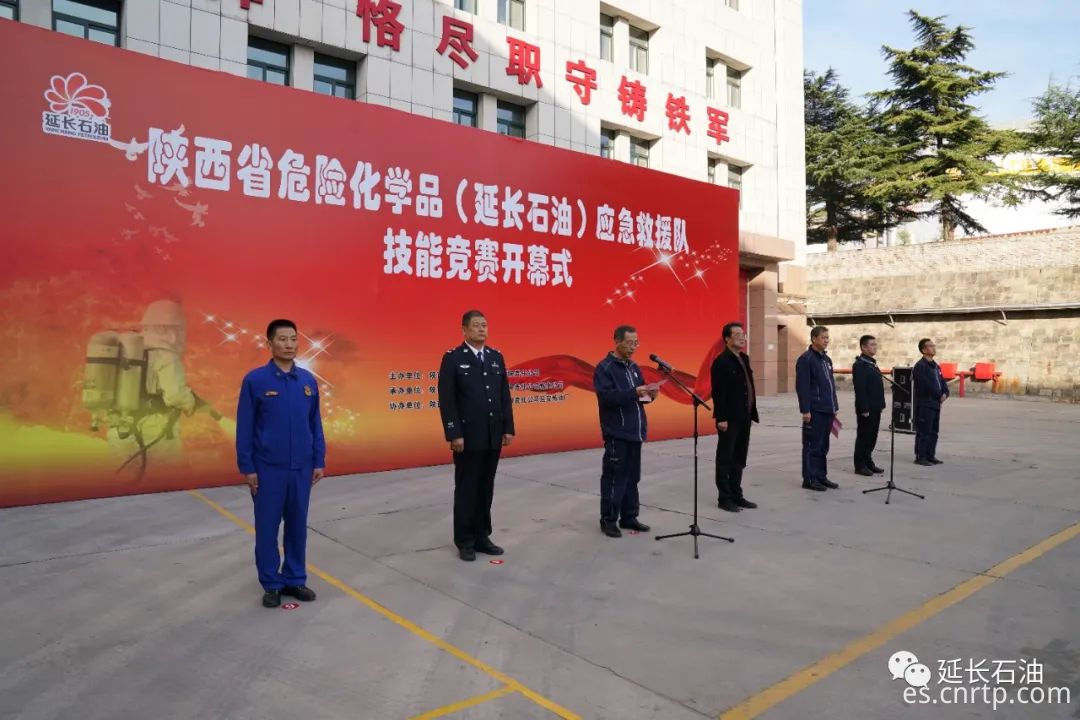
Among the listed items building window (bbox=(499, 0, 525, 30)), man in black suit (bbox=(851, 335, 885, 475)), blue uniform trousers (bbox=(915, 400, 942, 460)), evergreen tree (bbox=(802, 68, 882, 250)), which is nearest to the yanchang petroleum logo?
man in black suit (bbox=(851, 335, 885, 475))

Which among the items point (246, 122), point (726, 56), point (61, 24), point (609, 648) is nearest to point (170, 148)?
point (246, 122)

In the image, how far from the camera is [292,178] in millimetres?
8398

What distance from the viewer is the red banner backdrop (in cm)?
695

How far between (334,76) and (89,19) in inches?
151

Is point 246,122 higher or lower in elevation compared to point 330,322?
higher

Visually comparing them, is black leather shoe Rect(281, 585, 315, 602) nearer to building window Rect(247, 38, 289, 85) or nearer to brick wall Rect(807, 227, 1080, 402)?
building window Rect(247, 38, 289, 85)

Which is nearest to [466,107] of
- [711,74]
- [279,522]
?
[711,74]

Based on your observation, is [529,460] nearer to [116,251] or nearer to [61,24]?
[116,251]

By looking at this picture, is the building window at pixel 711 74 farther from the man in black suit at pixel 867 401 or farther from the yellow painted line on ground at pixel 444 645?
the yellow painted line on ground at pixel 444 645

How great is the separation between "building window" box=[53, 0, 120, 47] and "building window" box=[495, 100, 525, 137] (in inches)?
278

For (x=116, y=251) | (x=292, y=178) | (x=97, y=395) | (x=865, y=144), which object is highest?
(x=865, y=144)

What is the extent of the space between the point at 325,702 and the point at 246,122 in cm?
690

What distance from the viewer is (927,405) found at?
9.99m

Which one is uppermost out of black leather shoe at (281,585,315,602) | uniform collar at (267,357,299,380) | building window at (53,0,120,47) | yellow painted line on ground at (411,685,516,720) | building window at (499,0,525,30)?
building window at (499,0,525,30)
